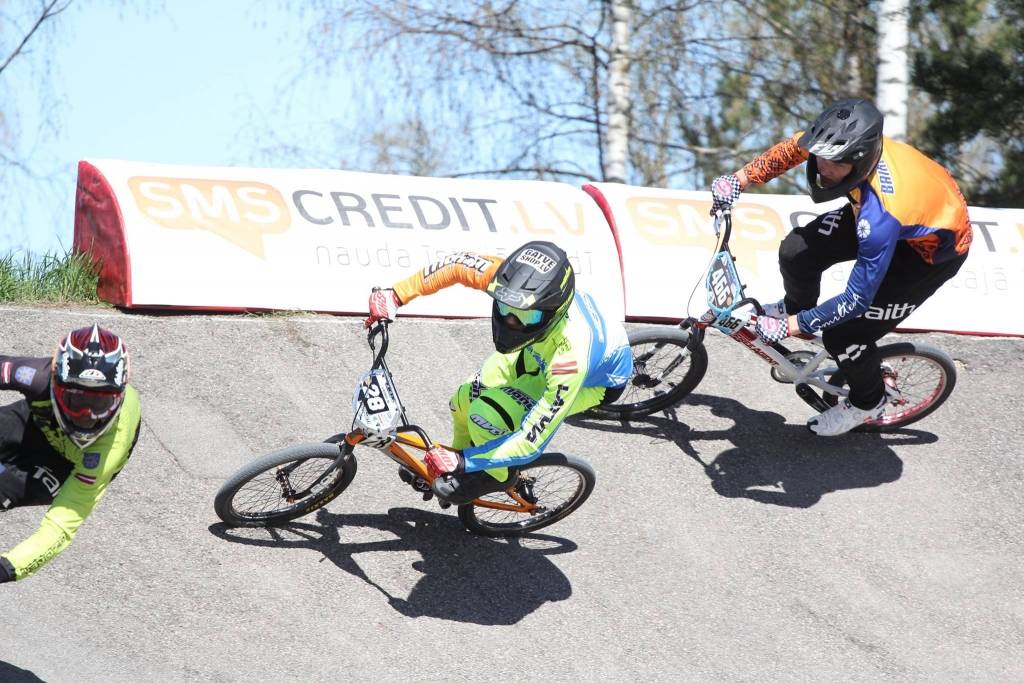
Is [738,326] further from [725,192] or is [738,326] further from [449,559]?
[449,559]

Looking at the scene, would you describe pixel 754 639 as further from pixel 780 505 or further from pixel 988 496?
pixel 988 496

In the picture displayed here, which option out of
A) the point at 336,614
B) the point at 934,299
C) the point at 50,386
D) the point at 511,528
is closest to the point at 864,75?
the point at 934,299

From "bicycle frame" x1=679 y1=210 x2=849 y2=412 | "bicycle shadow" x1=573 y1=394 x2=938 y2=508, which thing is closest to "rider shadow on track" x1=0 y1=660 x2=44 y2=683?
"bicycle shadow" x1=573 y1=394 x2=938 y2=508

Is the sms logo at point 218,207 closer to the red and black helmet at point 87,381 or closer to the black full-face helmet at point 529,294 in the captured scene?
the black full-face helmet at point 529,294

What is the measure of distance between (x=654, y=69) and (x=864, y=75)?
322 cm

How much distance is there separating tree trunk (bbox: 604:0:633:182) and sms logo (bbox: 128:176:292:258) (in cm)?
537

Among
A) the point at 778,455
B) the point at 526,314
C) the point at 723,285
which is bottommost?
the point at 778,455

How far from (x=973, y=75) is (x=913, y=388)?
23.1ft

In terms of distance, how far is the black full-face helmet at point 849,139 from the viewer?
689 centimetres

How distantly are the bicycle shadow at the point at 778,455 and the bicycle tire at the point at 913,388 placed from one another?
0.18 metres

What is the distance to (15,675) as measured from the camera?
5453 millimetres

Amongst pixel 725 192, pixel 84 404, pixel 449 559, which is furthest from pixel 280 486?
pixel 725 192

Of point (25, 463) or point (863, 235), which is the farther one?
point (863, 235)

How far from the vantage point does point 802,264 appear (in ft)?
26.0
